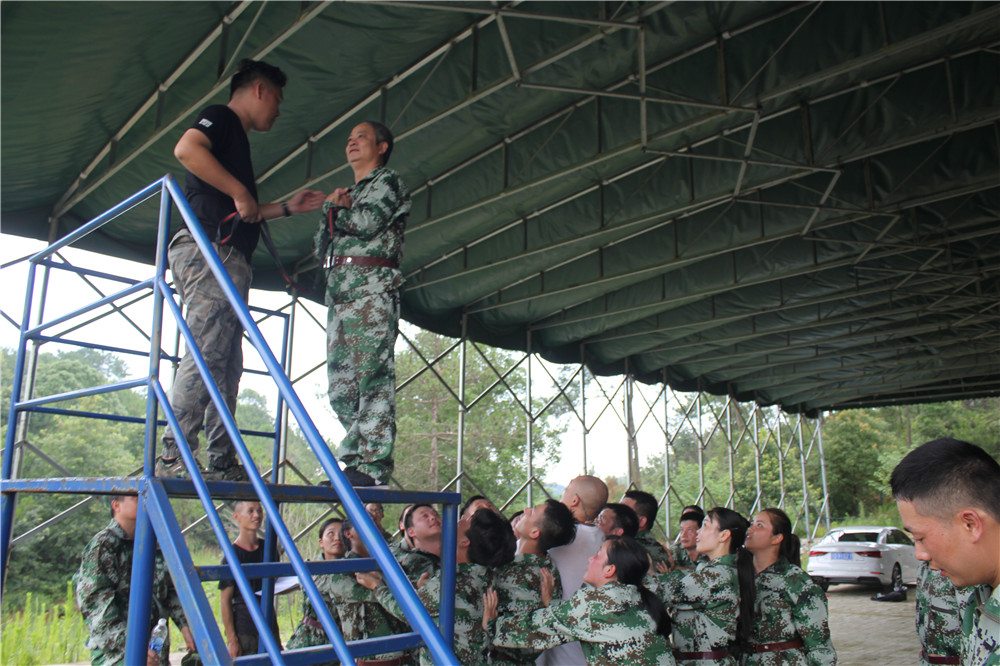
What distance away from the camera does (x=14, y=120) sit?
4.80 metres

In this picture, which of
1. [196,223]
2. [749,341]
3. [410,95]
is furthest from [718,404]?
[196,223]

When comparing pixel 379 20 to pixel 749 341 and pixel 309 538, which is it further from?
pixel 749 341

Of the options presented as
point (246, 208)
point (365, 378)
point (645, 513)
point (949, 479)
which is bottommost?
point (645, 513)

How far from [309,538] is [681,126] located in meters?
7.94

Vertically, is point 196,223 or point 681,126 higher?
point 681,126

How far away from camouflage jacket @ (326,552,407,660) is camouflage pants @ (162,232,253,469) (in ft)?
3.40

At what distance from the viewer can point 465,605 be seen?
3.23 m

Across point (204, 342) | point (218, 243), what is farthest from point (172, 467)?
point (218, 243)

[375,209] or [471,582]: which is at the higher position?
[375,209]

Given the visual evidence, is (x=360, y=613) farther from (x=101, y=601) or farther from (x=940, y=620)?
(x=940, y=620)

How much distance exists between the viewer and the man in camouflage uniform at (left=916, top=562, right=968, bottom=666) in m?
3.98

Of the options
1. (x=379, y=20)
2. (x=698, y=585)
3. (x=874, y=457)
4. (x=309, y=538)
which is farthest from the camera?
(x=874, y=457)

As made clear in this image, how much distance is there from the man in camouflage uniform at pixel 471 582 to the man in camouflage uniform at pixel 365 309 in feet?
2.79

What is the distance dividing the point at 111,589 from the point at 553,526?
79.5 inches
